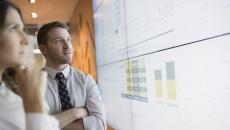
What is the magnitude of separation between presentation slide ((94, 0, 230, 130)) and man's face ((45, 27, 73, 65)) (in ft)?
1.48

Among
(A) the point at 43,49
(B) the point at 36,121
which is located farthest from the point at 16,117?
(A) the point at 43,49

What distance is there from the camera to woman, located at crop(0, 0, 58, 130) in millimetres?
878

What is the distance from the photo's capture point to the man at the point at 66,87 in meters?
1.80

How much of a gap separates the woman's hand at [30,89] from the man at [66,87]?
34.1 inches

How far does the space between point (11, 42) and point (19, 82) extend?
126 mm

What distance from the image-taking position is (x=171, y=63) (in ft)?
4.73

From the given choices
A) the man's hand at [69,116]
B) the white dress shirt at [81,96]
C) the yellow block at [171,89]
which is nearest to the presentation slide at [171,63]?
the yellow block at [171,89]

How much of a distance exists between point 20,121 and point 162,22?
35.7 inches

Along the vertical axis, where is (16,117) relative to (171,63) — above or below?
below

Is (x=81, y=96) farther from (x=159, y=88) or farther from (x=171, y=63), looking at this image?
(x=171, y=63)

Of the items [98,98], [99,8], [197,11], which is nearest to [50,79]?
[98,98]

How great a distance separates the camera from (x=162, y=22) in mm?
1520

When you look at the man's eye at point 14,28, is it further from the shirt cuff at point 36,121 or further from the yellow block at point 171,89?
the yellow block at point 171,89

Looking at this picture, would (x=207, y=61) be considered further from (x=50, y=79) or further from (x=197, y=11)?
(x=50, y=79)
